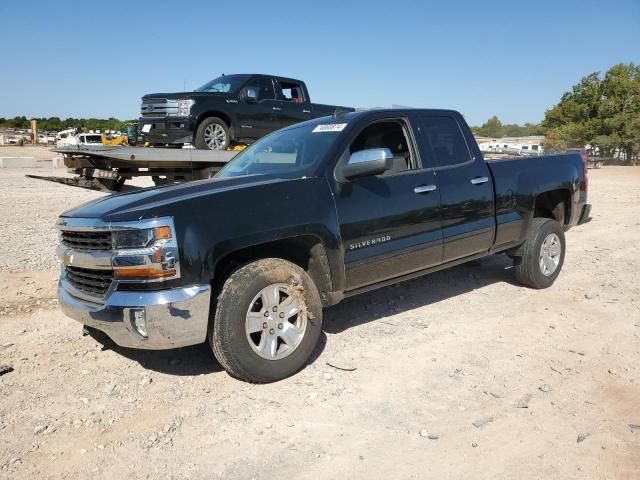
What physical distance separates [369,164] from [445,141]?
1383 millimetres

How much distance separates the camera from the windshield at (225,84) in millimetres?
9750

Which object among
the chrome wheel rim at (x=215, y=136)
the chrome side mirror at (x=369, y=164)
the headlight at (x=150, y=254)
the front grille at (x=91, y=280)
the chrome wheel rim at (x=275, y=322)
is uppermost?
the chrome wheel rim at (x=215, y=136)

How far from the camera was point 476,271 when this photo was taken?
21.4 feet

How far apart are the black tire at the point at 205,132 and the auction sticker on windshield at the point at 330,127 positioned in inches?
202

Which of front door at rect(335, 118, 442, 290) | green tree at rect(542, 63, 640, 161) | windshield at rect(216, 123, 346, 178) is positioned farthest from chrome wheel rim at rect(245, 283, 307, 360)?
green tree at rect(542, 63, 640, 161)

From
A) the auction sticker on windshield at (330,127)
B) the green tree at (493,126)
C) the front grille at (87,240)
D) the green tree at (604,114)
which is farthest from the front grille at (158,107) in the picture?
the green tree at (493,126)

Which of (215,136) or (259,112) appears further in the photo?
(259,112)

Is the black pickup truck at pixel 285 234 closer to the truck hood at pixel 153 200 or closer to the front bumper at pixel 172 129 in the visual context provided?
the truck hood at pixel 153 200

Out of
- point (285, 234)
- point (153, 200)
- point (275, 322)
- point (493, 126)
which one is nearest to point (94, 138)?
point (153, 200)

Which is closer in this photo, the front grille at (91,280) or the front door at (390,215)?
the front grille at (91,280)

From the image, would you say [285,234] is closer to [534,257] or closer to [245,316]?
[245,316]

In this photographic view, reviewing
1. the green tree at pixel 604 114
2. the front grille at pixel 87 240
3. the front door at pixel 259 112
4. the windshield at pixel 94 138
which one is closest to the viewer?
the front grille at pixel 87 240

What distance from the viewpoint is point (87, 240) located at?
343 centimetres

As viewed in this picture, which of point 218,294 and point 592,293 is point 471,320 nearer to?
point 592,293
